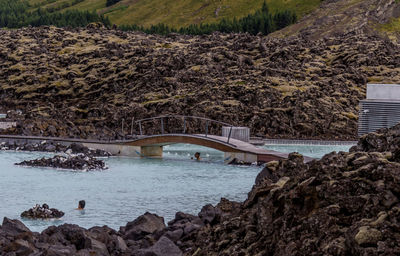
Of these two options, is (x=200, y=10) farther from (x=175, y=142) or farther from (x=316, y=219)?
(x=316, y=219)

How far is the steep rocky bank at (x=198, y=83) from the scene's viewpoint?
55.5m

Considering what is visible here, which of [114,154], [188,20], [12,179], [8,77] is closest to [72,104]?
[8,77]

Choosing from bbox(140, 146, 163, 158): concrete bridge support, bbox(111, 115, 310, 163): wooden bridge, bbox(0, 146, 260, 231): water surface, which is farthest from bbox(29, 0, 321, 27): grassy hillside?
bbox(0, 146, 260, 231): water surface

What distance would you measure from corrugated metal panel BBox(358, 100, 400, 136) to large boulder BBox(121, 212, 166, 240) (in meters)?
16.4

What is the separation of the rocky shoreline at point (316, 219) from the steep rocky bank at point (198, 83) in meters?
35.0

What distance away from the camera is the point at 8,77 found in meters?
82.1

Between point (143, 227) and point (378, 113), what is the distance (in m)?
17.5

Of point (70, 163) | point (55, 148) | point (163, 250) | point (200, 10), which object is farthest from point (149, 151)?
point (200, 10)

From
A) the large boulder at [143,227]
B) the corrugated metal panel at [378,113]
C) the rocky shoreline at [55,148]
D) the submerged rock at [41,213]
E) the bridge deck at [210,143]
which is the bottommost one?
the submerged rock at [41,213]

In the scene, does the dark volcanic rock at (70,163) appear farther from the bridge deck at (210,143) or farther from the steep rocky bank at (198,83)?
the steep rocky bank at (198,83)

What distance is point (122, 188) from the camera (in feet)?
91.1

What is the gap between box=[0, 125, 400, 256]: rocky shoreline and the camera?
785 centimetres

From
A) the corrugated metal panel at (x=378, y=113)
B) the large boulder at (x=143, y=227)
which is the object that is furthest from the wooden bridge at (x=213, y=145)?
the large boulder at (x=143, y=227)

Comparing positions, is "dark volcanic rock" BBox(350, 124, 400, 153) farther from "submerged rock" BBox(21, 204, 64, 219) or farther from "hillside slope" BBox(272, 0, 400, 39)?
"hillside slope" BBox(272, 0, 400, 39)
